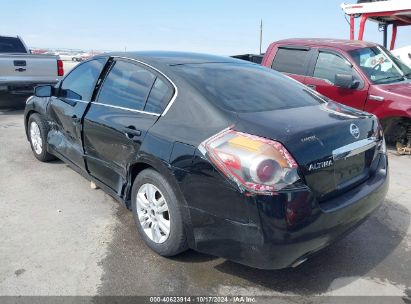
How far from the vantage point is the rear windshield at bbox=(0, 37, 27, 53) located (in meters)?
10.7

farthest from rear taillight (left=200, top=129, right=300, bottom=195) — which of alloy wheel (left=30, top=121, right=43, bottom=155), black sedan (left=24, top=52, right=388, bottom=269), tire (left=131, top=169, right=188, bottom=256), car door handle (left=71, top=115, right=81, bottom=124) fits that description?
alloy wheel (left=30, top=121, right=43, bottom=155)

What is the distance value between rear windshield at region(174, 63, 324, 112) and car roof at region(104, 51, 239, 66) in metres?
0.13

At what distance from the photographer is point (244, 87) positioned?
311 centimetres

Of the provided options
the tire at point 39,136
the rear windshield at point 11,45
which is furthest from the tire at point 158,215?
the rear windshield at point 11,45

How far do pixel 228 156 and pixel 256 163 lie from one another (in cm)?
19

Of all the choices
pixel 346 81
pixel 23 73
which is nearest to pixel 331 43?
pixel 346 81

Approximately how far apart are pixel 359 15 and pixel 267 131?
7970mm

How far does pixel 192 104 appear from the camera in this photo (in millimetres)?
2760

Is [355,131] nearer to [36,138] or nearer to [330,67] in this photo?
[330,67]

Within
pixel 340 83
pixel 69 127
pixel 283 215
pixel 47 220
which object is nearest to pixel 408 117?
pixel 340 83

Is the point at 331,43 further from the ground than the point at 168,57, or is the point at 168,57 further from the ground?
the point at 331,43

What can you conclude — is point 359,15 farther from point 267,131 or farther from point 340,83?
point 267,131

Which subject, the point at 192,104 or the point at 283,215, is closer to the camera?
the point at 283,215

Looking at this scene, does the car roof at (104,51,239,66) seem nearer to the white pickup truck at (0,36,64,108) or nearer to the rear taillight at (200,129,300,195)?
the rear taillight at (200,129,300,195)
